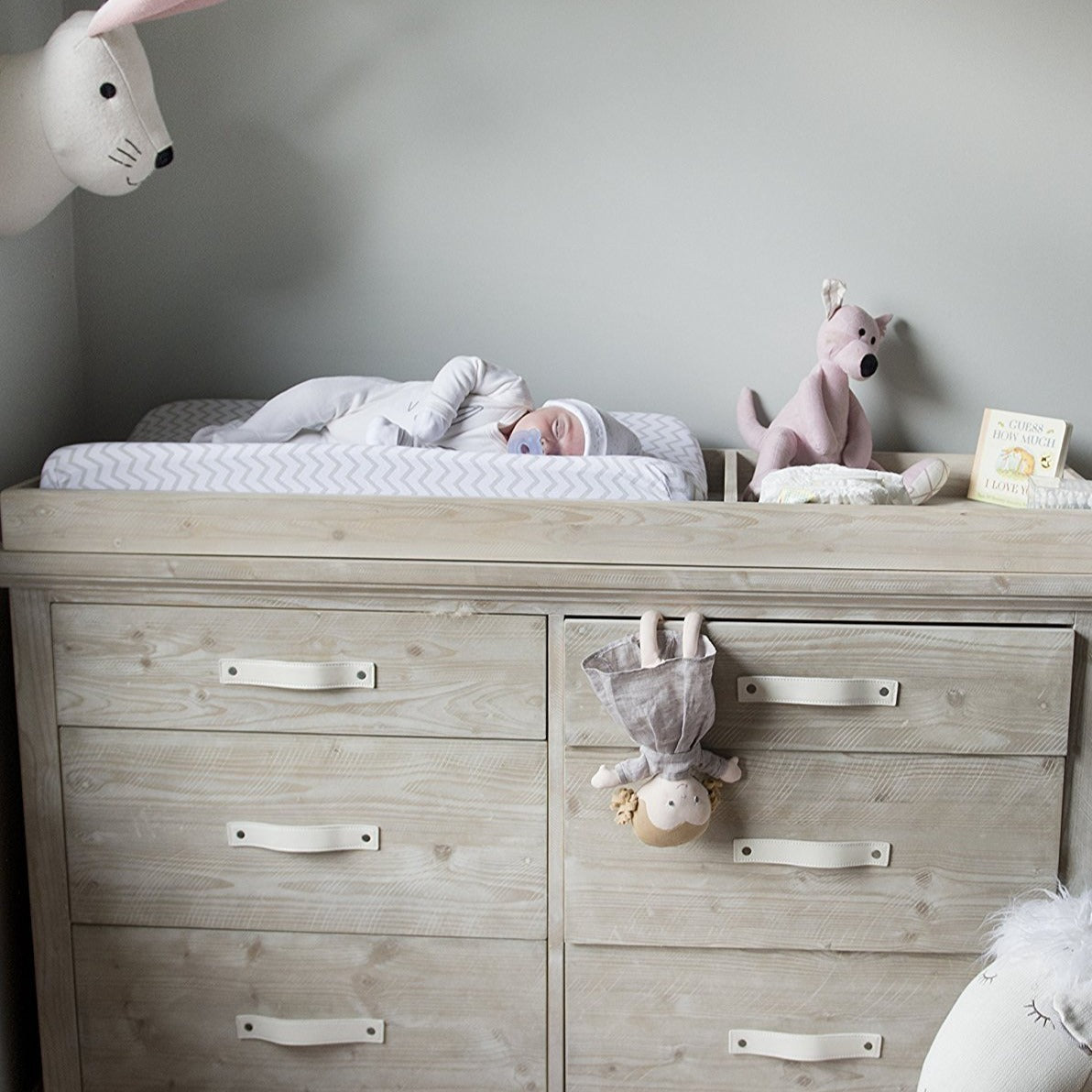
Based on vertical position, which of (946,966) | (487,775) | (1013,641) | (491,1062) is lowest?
(491,1062)

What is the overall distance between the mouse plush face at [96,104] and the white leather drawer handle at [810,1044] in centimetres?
139

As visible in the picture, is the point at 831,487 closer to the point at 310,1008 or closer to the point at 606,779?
the point at 606,779

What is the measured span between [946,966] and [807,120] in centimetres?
123

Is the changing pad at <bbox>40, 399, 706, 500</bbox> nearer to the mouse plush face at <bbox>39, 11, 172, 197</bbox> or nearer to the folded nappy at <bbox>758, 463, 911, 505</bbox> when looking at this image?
the folded nappy at <bbox>758, 463, 911, 505</bbox>

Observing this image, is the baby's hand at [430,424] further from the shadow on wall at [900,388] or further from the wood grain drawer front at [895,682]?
A: the shadow on wall at [900,388]

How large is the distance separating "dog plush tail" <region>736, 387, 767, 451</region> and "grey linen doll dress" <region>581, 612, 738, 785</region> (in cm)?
52

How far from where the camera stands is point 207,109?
1956 mm

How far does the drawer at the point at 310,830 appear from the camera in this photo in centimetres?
160

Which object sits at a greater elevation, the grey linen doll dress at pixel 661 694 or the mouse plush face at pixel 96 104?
the mouse plush face at pixel 96 104

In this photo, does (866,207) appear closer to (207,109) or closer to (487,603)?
(487,603)

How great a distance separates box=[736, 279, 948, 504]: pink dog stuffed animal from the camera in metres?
1.82

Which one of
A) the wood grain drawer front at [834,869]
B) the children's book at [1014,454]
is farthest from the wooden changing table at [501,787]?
the children's book at [1014,454]

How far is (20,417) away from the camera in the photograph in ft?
5.87

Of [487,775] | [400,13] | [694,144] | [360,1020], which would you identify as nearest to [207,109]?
[400,13]
